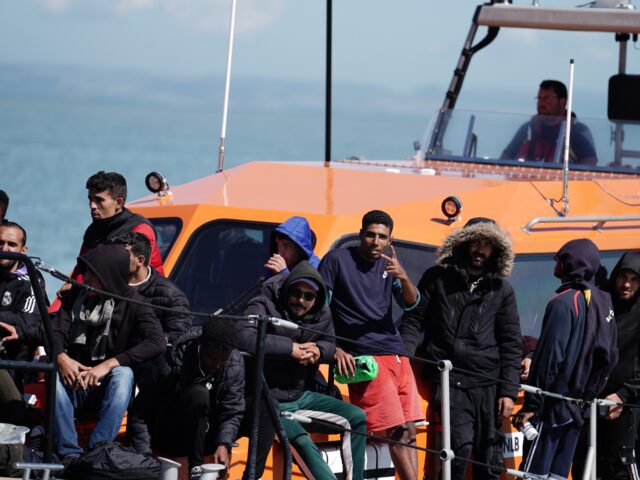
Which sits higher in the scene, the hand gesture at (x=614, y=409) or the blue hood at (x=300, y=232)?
the blue hood at (x=300, y=232)

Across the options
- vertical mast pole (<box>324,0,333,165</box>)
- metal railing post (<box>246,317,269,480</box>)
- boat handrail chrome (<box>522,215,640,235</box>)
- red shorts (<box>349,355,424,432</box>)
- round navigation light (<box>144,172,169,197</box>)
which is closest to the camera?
metal railing post (<box>246,317,269,480</box>)

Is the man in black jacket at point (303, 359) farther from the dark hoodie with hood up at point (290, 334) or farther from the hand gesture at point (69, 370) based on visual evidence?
the hand gesture at point (69, 370)

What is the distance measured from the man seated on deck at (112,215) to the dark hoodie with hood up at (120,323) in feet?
3.58

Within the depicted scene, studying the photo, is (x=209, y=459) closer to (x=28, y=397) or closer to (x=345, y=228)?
(x=28, y=397)

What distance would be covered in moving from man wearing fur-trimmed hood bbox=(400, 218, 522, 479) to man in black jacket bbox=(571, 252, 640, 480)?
33.4 inches

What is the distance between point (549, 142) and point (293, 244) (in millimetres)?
3858

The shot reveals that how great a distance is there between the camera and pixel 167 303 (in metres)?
7.81

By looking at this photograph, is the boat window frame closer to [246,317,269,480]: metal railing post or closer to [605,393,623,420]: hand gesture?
[246,317,269,480]: metal railing post

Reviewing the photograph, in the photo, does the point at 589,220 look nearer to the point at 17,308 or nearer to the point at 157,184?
the point at 157,184

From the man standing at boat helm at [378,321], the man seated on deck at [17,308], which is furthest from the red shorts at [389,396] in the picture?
the man seated on deck at [17,308]

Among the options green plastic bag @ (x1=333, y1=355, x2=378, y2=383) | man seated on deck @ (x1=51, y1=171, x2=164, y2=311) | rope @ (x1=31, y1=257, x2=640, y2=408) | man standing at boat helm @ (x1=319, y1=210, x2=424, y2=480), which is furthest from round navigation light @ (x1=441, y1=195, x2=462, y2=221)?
man seated on deck @ (x1=51, y1=171, x2=164, y2=311)

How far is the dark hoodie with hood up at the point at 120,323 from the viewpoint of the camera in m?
7.48

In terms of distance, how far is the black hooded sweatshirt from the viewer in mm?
8938

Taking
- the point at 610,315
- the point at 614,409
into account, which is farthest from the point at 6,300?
the point at 614,409
